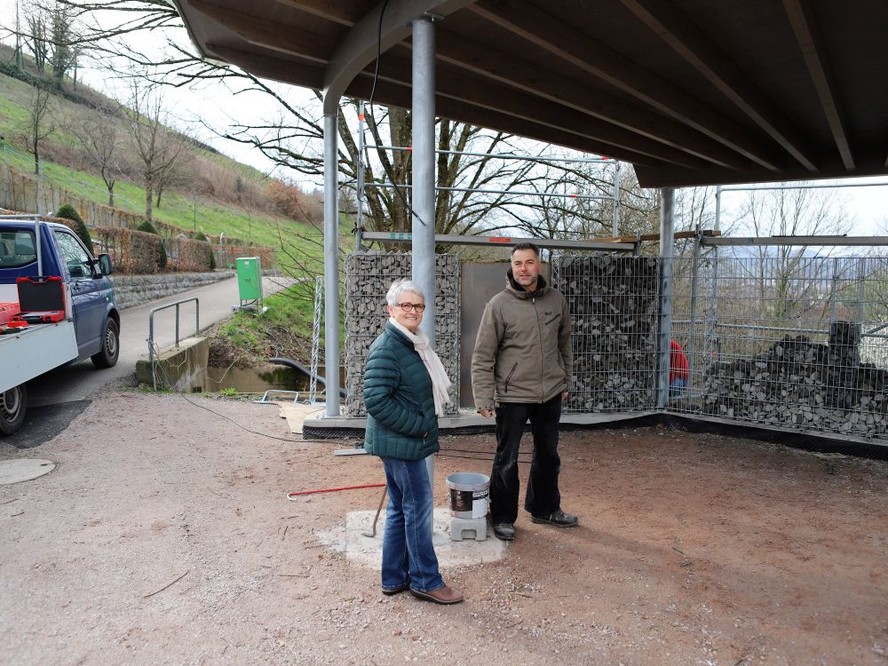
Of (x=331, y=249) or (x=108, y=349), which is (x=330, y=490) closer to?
(x=331, y=249)

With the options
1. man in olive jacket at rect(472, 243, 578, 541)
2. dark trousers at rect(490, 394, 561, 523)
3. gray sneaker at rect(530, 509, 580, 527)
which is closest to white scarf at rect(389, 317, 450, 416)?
man in olive jacket at rect(472, 243, 578, 541)

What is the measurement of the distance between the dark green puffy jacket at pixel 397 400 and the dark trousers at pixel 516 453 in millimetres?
917

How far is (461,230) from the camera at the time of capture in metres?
13.8

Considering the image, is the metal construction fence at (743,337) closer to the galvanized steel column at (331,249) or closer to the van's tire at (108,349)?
the galvanized steel column at (331,249)

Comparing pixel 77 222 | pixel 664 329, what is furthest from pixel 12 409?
pixel 77 222

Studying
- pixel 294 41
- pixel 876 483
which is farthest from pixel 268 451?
pixel 876 483

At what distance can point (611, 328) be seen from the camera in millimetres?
7492

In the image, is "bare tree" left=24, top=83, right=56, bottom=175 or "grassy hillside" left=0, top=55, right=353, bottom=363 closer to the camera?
"grassy hillside" left=0, top=55, right=353, bottom=363

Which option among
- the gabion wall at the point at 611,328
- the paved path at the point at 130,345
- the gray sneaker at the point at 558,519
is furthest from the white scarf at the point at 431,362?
the paved path at the point at 130,345

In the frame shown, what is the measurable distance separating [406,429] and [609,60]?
3.21 m

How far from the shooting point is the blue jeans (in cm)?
318

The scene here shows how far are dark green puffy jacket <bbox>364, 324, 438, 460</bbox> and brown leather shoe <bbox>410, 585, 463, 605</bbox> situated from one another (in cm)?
74

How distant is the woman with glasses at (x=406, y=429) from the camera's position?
3.08 meters

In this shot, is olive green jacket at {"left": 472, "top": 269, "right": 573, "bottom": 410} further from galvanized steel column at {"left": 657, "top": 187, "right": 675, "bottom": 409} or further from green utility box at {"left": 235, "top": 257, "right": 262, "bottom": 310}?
green utility box at {"left": 235, "top": 257, "right": 262, "bottom": 310}
